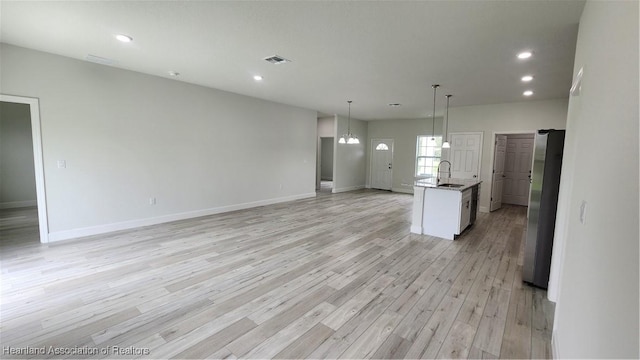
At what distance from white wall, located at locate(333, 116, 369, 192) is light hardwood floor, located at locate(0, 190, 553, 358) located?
16.6 feet

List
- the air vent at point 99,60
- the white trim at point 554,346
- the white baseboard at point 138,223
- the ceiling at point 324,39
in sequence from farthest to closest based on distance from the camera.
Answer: the white baseboard at point 138,223, the air vent at point 99,60, the ceiling at point 324,39, the white trim at point 554,346

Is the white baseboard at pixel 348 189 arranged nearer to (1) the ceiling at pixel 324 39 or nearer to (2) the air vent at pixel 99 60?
(1) the ceiling at pixel 324 39

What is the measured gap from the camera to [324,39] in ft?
10.6

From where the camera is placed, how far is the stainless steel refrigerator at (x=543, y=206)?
2877mm

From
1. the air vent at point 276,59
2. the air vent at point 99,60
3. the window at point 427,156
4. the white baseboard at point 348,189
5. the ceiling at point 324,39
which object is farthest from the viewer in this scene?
the white baseboard at point 348,189

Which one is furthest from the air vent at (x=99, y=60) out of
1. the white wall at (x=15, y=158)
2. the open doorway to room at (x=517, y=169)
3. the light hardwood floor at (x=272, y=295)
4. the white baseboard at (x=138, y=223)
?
the open doorway to room at (x=517, y=169)

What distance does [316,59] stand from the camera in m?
3.94

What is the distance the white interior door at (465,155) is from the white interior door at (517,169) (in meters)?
1.96

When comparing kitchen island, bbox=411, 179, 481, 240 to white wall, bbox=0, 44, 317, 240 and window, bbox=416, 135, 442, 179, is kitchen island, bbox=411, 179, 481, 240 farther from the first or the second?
window, bbox=416, 135, 442, 179

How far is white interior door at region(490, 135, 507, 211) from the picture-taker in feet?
22.8

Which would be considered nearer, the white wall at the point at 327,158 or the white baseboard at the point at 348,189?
the white baseboard at the point at 348,189

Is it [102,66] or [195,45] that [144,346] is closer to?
[195,45]

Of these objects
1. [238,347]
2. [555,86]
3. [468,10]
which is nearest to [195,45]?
[468,10]

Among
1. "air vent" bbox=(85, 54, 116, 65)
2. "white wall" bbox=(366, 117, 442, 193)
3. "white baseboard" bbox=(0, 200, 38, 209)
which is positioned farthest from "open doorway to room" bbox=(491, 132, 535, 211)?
"white baseboard" bbox=(0, 200, 38, 209)
